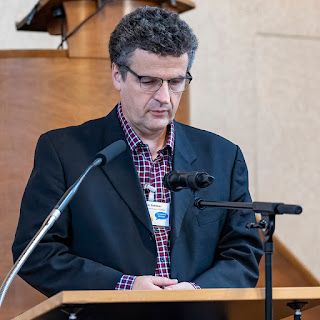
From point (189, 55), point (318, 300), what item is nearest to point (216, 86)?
point (189, 55)

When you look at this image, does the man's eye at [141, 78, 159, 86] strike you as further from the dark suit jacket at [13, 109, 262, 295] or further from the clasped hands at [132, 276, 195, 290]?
the clasped hands at [132, 276, 195, 290]

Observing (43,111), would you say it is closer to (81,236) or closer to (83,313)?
(81,236)

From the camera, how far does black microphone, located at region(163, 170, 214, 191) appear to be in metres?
1.97

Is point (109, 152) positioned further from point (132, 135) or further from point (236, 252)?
point (236, 252)

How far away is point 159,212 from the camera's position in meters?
2.51

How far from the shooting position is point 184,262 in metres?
2.48

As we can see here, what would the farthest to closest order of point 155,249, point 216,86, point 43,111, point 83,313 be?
1. point 216,86
2. point 43,111
3. point 155,249
4. point 83,313

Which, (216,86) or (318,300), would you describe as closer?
(318,300)

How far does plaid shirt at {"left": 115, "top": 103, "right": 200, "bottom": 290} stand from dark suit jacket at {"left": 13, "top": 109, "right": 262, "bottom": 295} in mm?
35

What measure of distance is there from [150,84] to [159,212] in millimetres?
427

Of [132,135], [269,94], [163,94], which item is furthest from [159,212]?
Answer: [269,94]

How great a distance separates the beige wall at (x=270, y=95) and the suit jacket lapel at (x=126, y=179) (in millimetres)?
2979

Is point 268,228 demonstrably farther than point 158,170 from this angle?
No

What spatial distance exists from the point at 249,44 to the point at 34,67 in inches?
92.1
